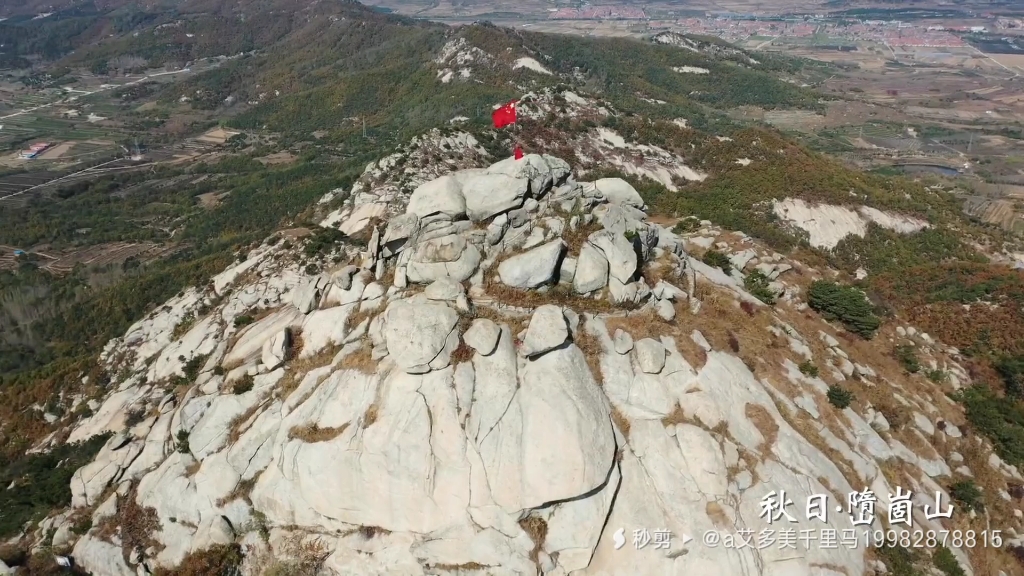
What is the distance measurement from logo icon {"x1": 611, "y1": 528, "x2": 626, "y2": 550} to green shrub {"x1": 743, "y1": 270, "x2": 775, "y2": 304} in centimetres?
2126

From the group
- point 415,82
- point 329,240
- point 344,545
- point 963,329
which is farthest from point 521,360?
point 415,82

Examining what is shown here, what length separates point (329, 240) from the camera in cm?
5106

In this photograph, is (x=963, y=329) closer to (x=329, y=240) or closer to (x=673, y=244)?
(x=673, y=244)

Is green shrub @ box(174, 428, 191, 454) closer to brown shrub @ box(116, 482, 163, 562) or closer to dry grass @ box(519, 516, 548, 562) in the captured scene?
brown shrub @ box(116, 482, 163, 562)

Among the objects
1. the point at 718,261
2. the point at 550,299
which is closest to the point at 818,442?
the point at 550,299

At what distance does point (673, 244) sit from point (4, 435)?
5705 cm

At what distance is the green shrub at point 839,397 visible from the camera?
25438 millimetres

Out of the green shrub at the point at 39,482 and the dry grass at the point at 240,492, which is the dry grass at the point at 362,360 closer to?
the dry grass at the point at 240,492

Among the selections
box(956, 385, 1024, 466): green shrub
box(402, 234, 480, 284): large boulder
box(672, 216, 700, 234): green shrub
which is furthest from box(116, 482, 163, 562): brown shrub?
box(672, 216, 700, 234): green shrub

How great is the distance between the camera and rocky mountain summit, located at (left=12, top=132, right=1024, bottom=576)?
19.3m

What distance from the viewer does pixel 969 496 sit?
24.7m

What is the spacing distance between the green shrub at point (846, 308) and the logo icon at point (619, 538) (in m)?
27.3

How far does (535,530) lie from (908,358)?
30788 mm

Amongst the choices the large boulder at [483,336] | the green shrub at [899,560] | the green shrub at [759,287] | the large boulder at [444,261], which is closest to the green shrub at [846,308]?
the green shrub at [759,287]
